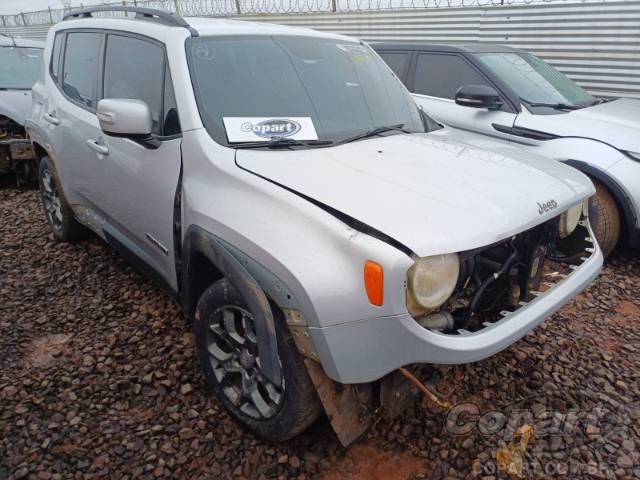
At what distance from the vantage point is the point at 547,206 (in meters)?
2.05

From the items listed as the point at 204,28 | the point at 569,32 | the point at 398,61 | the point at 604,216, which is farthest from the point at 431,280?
the point at 569,32

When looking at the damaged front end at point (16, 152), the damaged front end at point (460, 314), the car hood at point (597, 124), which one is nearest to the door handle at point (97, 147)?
the damaged front end at point (460, 314)

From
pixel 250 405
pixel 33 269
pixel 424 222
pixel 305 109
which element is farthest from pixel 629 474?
pixel 33 269

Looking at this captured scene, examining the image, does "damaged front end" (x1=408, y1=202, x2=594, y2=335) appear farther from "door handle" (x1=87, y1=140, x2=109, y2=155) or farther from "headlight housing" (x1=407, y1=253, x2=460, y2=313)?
"door handle" (x1=87, y1=140, x2=109, y2=155)

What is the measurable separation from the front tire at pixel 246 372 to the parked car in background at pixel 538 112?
319 centimetres

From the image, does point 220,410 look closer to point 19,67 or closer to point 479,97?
point 479,97

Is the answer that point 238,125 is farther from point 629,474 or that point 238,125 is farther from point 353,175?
point 629,474

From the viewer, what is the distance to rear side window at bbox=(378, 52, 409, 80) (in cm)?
539

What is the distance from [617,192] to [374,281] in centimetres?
316

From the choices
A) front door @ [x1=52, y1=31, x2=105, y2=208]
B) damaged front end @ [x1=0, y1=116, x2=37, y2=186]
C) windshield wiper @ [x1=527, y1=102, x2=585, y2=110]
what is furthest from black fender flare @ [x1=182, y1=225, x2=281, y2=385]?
damaged front end @ [x1=0, y1=116, x2=37, y2=186]

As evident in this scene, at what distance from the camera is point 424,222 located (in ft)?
5.72

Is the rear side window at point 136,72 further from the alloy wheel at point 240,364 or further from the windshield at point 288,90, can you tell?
the alloy wheel at point 240,364

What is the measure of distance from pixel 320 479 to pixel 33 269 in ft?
9.99

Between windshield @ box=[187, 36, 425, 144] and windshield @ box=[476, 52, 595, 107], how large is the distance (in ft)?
7.14
